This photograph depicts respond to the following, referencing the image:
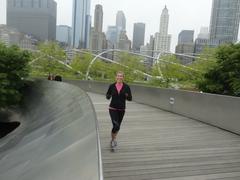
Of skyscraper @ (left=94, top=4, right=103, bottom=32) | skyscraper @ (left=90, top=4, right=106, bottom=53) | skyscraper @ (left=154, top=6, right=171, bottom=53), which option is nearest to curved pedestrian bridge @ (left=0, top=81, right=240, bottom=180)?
skyscraper @ (left=154, top=6, right=171, bottom=53)

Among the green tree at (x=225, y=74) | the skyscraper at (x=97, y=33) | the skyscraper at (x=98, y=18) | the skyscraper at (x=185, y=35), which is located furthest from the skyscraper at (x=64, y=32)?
the green tree at (x=225, y=74)

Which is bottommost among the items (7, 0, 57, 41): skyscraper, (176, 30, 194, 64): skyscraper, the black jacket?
the black jacket

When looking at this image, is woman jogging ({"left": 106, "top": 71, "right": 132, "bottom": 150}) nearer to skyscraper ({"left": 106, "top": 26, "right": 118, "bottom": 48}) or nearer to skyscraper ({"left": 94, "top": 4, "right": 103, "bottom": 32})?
skyscraper ({"left": 106, "top": 26, "right": 118, "bottom": 48})

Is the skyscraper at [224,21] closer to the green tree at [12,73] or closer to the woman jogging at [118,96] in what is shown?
the green tree at [12,73]

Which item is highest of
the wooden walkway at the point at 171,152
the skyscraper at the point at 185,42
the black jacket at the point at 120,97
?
the skyscraper at the point at 185,42

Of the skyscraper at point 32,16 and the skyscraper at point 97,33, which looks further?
the skyscraper at point 97,33

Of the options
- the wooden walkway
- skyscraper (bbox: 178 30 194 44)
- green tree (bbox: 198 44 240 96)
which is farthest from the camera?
skyscraper (bbox: 178 30 194 44)

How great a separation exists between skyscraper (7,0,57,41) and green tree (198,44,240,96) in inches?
3145

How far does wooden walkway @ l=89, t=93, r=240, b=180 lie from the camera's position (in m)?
5.07

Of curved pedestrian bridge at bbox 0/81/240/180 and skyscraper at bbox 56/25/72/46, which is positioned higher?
skyscraper at bbox 56/25/72/46

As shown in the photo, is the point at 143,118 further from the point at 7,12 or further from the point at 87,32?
the point at 87,32

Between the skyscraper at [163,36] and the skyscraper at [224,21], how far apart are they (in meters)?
25.2

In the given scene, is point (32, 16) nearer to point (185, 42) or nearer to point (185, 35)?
point (185, 35)

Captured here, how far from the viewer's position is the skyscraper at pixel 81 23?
4387 inches
